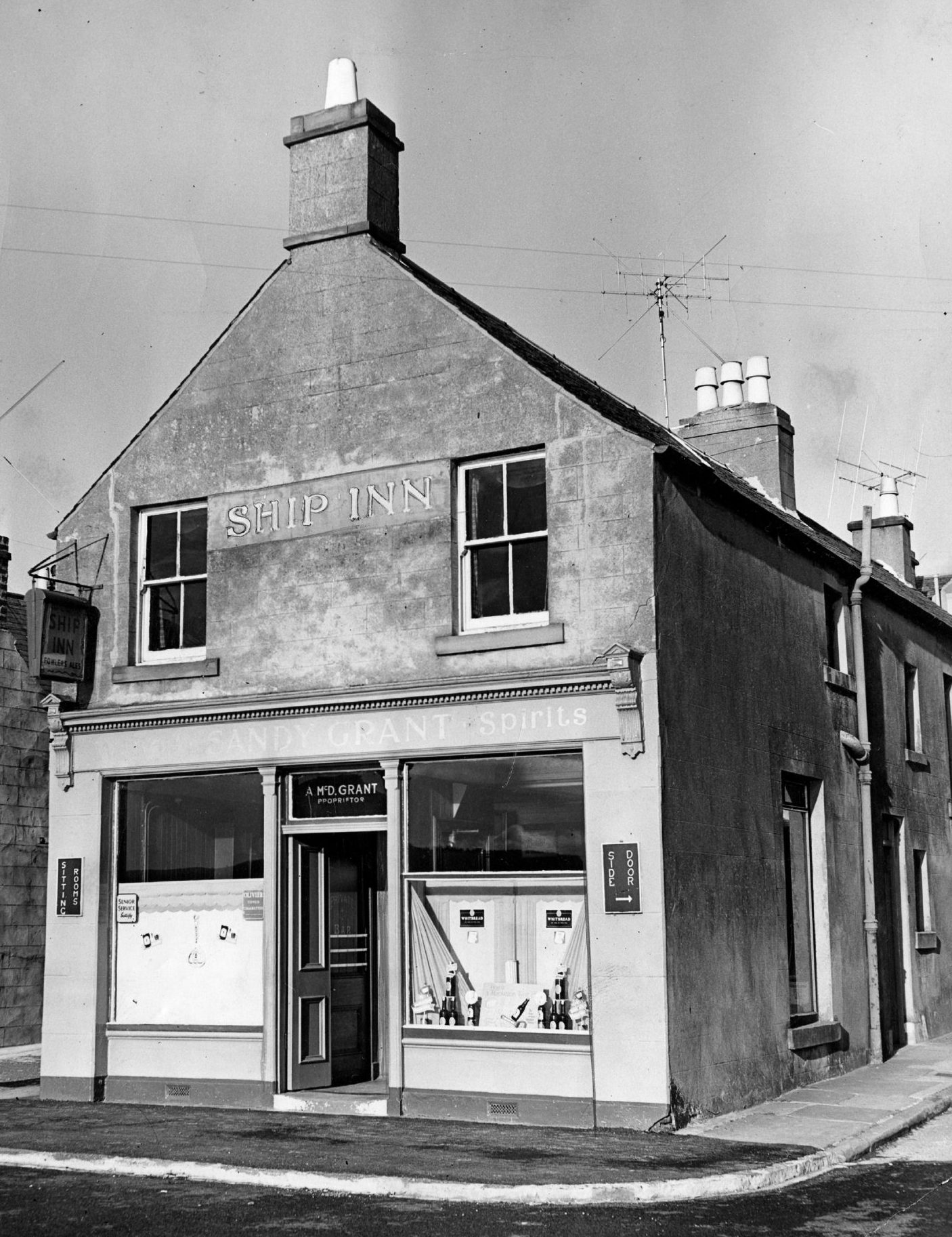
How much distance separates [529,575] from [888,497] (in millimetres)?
16708

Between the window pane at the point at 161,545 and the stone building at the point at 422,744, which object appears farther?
the window pane at the point at 161,545

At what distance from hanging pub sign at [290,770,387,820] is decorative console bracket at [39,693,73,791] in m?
2.94

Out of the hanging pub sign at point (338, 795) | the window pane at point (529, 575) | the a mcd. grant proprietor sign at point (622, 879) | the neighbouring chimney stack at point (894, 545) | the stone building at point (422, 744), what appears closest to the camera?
the a mcd. grant proprietor sign at point (622, 879)

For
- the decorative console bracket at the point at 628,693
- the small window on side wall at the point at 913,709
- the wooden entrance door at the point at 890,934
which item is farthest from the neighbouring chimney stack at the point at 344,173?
the small window on side wall at the point at 913,709

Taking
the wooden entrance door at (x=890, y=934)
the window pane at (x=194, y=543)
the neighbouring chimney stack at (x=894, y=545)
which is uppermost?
the neighbouring chimney stack at (x=894, y=545)

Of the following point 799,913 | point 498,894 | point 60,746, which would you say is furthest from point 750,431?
point 60,746

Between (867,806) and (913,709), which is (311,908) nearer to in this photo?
(867,806)

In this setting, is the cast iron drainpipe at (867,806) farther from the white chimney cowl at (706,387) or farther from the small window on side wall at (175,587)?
the small window on side wall at (175,587)

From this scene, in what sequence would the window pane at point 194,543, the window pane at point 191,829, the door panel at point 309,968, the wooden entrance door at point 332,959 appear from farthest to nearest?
the window pane at point 194,543
the window pane at point 191,829
the wooden entrance door at point 332,959
the door panel at point 309,968

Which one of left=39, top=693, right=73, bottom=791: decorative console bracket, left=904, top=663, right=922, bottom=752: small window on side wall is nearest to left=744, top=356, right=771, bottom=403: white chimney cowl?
left=904, top=663, right=922, bottom=752: small window on side wall

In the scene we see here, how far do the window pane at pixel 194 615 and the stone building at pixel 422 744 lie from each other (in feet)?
0.10

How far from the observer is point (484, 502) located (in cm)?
1589

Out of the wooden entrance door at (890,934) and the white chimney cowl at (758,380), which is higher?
the white chimney cowl at (758,380)

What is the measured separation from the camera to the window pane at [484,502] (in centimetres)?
1578
